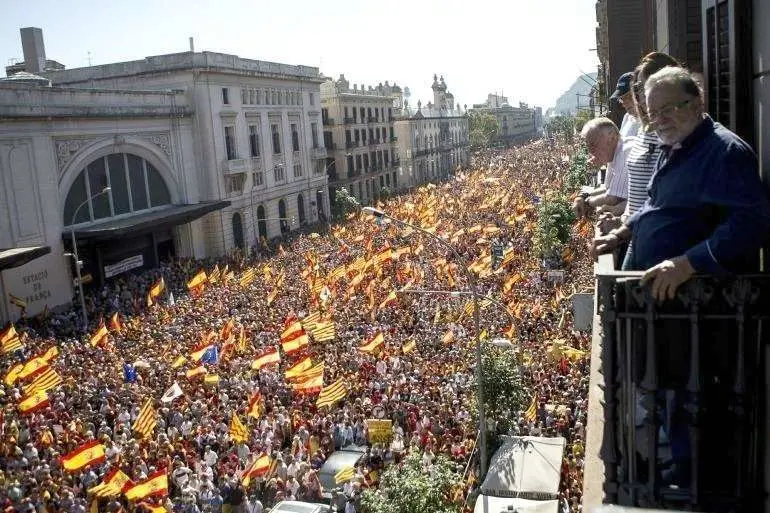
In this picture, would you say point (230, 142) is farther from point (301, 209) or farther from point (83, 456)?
point (83, 456)

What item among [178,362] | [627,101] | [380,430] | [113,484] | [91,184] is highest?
[627,101]

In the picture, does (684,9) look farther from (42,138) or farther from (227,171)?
(227,171)

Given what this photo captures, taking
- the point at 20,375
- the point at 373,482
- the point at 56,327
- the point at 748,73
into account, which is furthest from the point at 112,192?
the point at 748,73

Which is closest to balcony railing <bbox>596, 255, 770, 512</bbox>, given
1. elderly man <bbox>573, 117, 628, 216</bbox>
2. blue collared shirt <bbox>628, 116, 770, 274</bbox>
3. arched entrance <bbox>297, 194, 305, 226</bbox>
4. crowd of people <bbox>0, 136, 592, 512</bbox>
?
blue collared shirt <bbox>628, 116, 770, 274</bbox>

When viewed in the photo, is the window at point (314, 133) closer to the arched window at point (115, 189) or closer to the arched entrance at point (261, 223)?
the arched entrance at point (261, 223)

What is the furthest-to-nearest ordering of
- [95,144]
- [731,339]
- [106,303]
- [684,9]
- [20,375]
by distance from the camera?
[95,144]
[106,303]
[20,375]
[684,9]
[731,339]

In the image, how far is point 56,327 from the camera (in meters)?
28.6

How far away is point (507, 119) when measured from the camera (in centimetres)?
17062

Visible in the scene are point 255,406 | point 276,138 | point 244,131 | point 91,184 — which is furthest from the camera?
point 276,138

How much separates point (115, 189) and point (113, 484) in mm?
28914

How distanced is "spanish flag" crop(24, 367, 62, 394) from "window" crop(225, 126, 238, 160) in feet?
106

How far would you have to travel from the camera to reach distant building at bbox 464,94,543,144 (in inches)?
6378

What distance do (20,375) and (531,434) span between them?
11596 mm

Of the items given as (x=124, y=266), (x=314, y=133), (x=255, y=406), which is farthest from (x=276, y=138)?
(x=255, y=406)
